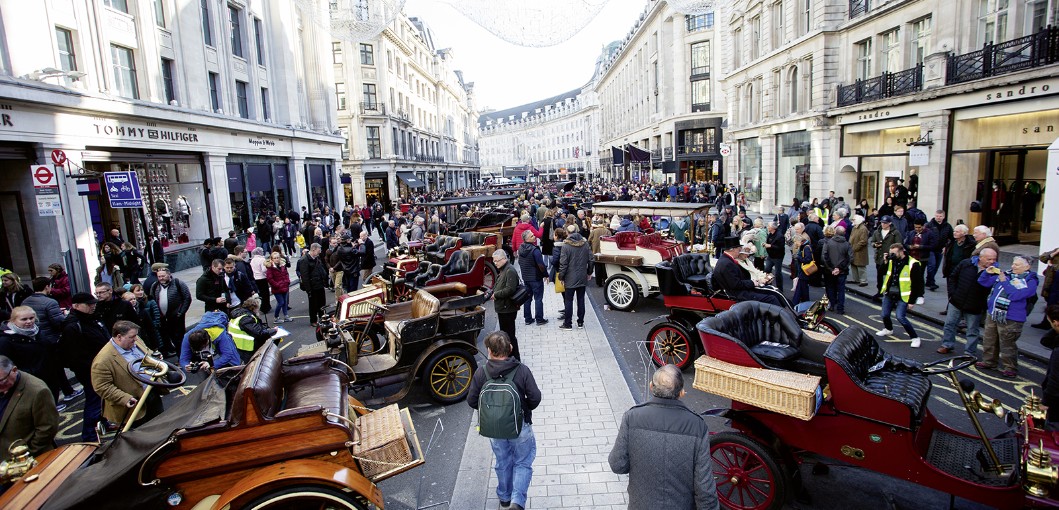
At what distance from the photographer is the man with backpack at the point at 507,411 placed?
417 centimetres

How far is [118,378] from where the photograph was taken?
205 inches

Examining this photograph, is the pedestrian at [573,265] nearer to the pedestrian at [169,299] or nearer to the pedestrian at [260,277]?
the pedestrian at [169,299]

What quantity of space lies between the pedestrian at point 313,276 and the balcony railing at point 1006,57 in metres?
17.0

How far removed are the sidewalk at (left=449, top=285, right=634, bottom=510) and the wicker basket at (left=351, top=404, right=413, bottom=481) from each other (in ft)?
2.91

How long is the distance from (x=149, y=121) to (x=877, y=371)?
63.1 feet

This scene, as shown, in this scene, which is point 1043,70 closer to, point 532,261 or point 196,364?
point 532,261

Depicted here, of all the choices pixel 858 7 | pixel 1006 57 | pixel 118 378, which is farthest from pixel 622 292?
pixel 858 7

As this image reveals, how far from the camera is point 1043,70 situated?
12.6 m

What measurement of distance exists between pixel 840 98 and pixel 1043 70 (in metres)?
9.36

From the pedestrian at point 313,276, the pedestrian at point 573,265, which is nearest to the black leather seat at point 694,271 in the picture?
the pedestrian at point 573,265

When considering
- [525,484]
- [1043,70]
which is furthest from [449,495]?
[1043,70]

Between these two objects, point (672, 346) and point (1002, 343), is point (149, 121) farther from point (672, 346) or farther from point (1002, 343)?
point (1002, 343)

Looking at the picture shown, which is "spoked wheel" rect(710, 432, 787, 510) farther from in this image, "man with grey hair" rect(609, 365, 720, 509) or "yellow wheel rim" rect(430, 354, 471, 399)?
"yellow wheel rim" rect(430, 354, 471, 399)

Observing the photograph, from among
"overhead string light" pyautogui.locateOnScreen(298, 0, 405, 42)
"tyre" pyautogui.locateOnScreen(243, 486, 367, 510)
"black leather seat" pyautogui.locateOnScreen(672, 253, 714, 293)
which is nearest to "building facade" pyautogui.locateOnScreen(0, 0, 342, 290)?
"overhead string light" pyautogui.locateOnScreen(298, 0, 405, 42)
